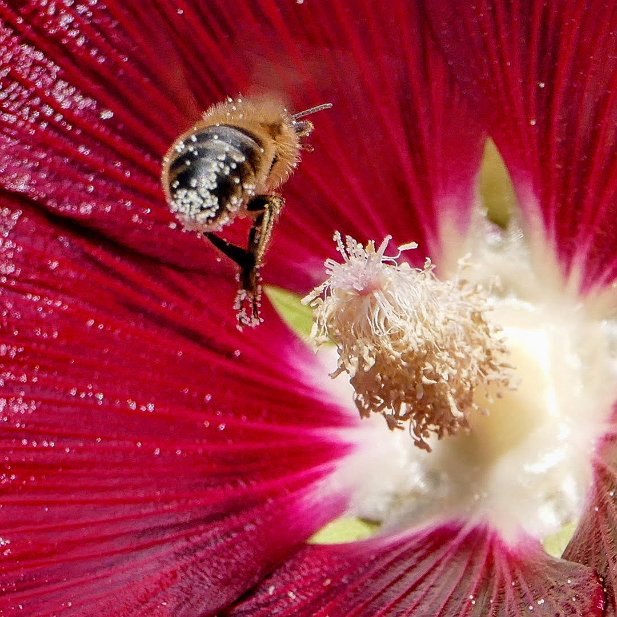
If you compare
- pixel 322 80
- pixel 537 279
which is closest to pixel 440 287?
pixel 537 279

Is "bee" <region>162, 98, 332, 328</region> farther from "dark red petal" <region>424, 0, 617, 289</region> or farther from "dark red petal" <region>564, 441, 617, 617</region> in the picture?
"dark red petal" <region>564, 441, 617, 617</region>

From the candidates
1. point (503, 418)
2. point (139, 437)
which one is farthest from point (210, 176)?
point (503, 418)

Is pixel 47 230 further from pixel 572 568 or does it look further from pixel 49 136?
pixel 572 568

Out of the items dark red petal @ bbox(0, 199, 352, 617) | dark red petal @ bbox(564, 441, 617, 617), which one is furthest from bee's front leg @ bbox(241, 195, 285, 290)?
dark red petal @ bbox(564, 441, 617, 617)

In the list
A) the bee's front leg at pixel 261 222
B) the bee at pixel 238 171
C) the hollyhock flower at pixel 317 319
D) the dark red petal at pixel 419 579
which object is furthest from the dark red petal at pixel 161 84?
the dark red petal at pixel 419 579

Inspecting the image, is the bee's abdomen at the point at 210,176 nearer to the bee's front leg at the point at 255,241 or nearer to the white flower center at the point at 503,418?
the bee's front leg at the point at 255,241

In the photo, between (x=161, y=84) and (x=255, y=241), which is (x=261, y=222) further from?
(x=161, y=84)
